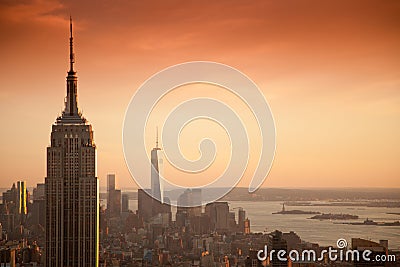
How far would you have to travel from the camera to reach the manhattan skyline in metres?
4.13

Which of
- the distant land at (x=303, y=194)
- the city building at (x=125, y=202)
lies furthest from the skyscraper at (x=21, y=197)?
the city building at (x=125, y=202)

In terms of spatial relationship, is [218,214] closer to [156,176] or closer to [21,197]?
[156,176]

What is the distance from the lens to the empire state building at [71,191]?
417cm

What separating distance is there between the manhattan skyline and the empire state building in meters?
0.05

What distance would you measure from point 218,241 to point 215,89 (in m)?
0.84

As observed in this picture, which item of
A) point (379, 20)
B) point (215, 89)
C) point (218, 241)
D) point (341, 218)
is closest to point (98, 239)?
point (218, 241)

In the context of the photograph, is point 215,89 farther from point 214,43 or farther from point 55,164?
point 55,164

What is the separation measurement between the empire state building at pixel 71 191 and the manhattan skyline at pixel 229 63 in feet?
0.17

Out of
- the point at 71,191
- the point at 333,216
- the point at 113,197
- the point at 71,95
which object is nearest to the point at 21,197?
the point at 71,191

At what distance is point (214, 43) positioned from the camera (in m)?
4.17

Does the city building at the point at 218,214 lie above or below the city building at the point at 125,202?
below

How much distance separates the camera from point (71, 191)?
13.9ft

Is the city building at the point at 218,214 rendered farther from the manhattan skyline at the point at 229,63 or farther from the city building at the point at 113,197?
the city building at the point at 113,197

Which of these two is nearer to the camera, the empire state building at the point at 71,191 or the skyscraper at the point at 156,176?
the skyscraper at the point at 156,176
